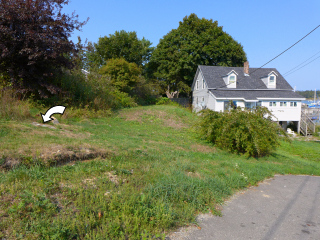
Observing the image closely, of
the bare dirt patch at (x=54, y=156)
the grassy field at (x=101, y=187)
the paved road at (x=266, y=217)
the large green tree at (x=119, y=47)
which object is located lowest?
the paved road at (x=266, y=217)

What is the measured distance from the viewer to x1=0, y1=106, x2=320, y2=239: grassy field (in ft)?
11.1

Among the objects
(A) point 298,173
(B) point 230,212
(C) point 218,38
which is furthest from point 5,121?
(C) point 218,38

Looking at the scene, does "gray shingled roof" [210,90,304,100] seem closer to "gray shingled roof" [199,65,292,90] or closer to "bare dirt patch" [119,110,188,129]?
"gray shingled roof" [199,65,292,90]

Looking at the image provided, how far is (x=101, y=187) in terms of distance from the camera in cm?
446

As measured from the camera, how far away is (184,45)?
3278cm

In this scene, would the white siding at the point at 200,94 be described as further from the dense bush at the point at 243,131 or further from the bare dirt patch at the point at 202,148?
the bare dirt patch at the point at 202,148

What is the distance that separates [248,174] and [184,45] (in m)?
28.7

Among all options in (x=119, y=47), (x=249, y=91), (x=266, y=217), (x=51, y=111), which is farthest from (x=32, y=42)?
(x=119, y=47)

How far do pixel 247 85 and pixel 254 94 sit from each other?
1.74m

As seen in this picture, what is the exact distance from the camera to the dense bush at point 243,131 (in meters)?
9.09

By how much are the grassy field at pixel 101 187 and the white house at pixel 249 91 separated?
1778cm

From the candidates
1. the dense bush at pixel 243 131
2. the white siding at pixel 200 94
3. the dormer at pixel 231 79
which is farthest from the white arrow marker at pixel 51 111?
the dormer at pixel 231 79

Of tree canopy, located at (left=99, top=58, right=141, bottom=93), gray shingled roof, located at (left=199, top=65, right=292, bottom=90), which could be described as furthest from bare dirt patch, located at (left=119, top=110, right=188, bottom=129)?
gray shingled roof, located at (left=199, top=65, right=292, bottom=90)

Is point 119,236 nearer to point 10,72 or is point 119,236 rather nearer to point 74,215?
point 74,215
